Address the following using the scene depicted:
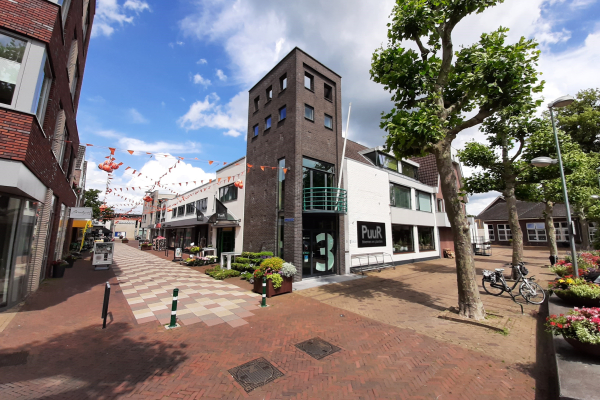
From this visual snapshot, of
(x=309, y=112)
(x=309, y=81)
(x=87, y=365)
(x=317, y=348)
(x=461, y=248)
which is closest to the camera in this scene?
(x=87, y=365)

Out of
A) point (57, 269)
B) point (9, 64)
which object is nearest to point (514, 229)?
point (9, 64)

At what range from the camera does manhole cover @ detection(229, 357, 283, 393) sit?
13.0 ft

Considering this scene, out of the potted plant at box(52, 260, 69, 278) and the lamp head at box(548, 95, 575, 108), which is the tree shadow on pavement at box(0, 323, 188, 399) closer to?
the potted plant at box(52, 260, 69, 278)

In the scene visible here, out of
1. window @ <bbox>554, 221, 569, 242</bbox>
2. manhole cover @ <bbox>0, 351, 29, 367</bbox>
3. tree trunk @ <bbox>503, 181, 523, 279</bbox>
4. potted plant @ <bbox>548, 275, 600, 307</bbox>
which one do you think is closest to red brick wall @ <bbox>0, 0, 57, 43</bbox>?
manhole cover @ <bbox>0, 351, 29, 367</bbox>

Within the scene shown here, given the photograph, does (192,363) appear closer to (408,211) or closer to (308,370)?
(308,370)

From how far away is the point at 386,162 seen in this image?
19.9m

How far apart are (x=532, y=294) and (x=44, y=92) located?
637 inches

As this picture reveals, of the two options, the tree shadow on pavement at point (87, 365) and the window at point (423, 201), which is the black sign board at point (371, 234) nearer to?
the window at point (423, 201)

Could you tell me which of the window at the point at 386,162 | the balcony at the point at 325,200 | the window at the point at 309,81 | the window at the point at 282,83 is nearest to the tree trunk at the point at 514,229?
the window at the point at 386,162

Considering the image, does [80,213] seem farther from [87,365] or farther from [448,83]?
[448,83]

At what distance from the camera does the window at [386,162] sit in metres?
19.0

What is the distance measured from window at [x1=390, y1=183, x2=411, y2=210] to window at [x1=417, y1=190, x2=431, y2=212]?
1773 mm

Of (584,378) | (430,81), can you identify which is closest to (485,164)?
(430,81)

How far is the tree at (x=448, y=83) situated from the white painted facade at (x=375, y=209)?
23.0 feet
